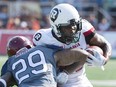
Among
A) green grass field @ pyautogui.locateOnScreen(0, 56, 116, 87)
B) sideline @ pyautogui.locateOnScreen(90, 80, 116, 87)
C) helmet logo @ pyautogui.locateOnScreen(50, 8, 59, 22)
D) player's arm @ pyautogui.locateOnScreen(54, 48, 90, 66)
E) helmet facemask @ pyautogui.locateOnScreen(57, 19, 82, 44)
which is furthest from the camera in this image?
green grass field @ pyautogui.locateOnScreen(0, 56, 116, 87)

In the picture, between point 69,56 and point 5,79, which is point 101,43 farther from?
point 5,79

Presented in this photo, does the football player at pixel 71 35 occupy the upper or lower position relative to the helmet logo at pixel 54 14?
lower

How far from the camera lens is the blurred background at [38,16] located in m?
14.7

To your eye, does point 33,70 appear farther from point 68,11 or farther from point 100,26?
point 100,26

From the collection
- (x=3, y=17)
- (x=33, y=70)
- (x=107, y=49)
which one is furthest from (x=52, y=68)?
(x=3, y=17)

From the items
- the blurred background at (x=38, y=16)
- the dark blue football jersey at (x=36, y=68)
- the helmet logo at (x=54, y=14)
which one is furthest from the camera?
the blurred background at (x=38, y=16)

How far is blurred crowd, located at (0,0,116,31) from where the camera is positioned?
15.4 meters

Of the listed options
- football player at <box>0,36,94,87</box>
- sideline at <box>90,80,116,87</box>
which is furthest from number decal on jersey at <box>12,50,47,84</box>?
sideline at <box>90,80,116,87</box>

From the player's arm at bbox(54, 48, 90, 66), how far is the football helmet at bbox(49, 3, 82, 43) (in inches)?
10.6

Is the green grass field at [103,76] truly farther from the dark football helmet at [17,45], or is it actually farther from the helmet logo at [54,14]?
the helmet logo at [54,14]

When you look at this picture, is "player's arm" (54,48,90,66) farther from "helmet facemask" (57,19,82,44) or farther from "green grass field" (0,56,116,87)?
"green grass field" (0,56,116,87)

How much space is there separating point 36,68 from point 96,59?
0.64 meters


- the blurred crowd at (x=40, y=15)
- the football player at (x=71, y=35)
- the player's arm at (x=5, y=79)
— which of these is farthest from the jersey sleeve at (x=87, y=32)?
the blurred crowd at (x=40, y=15)

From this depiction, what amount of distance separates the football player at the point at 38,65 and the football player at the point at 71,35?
233 millimetres
